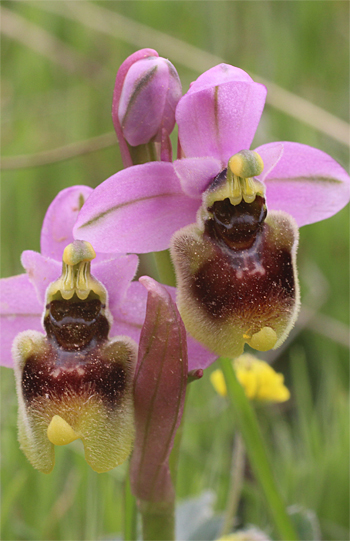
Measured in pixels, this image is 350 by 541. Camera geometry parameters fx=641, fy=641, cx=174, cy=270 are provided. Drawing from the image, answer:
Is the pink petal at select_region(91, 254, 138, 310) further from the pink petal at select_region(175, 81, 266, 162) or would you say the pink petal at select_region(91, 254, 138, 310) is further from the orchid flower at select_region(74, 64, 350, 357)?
the pink petal at select_region(175, 81, 266, 162)

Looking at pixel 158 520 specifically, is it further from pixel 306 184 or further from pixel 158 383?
pixel 306 184

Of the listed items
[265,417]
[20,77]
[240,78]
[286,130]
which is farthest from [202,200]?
[20,77]

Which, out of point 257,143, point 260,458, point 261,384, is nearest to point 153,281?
point 260,458

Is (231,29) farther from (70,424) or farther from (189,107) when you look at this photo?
(70,424)

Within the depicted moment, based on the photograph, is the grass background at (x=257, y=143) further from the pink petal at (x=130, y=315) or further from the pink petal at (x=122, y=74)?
the pink petal at (x=122, y=74)

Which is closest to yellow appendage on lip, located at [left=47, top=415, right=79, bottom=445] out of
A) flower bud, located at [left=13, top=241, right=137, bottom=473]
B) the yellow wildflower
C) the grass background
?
flower bud, located at [left=13, top=241, right=137, bottom=473]

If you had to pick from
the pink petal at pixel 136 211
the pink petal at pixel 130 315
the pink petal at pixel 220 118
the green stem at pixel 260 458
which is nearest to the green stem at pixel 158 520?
the green stem at pixel 260 458
